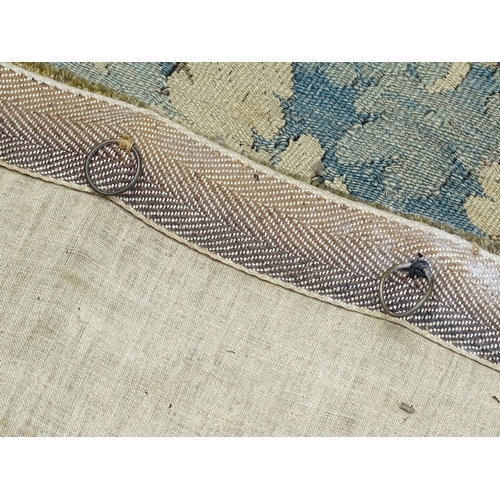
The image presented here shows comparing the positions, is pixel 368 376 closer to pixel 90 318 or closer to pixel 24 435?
pixel 90 318

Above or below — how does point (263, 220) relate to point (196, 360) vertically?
above

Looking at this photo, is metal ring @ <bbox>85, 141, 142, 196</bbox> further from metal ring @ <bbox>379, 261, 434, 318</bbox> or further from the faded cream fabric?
metal ring @ <bbox>379, 261, 434, 318</bbox>

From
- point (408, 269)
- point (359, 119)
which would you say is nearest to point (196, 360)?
point (408, 269)

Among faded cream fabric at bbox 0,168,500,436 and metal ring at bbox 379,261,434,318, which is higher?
metal ring at bbox 379,261,434,318

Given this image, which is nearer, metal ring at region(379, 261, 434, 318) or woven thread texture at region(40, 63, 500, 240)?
metal ring at region(379, 261, 434, 318)

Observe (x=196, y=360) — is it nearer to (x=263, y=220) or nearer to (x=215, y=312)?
(x=215, y=312)

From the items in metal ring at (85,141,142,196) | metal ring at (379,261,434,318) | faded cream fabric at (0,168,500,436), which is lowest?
faded cream fabric at (0,168,500,436)

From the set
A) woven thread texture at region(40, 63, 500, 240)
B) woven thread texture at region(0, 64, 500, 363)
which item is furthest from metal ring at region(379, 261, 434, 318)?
woven thread texture at region(40, 63, 500, 240)
